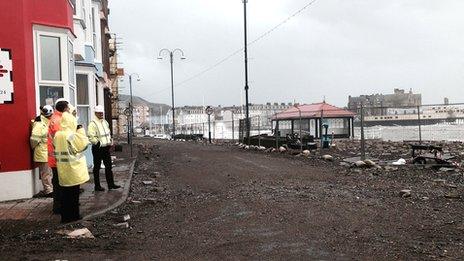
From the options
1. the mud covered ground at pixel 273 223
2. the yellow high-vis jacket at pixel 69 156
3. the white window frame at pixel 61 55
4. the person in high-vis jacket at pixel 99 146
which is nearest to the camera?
the mud covered ground at pixel 273 223

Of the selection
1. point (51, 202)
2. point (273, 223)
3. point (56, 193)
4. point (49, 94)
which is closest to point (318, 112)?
point (49, 94)

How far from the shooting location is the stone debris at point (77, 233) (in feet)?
23.7

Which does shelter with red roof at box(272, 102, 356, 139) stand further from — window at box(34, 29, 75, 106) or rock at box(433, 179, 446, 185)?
window at box(34, 29, 75, 106)

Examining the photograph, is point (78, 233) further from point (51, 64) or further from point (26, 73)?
point (51, 64)

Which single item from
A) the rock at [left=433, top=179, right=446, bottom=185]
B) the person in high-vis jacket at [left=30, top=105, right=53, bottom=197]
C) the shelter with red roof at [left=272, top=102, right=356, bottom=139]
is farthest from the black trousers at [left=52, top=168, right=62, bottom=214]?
the shelter with red roof at [left=272, top=102, right=356, bottom=139]

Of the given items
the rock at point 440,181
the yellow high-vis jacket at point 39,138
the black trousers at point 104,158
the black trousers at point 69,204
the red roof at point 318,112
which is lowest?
the rock at point 440,181

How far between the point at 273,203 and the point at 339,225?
2.13 metres

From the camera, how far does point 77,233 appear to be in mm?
7285

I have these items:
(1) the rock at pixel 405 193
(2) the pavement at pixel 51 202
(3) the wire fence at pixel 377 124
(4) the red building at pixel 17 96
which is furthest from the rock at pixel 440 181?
(4) the red building at pixel 17 96

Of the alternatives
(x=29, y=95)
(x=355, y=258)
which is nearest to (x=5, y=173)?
(x=29, y=95)

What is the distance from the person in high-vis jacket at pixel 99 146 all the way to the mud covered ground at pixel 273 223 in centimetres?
74

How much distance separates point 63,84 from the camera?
11.6m

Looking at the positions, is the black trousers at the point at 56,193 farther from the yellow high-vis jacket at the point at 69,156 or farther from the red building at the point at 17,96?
the red building at the point at 17,96

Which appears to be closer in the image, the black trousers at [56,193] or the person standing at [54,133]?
the person standing at [54,133]
